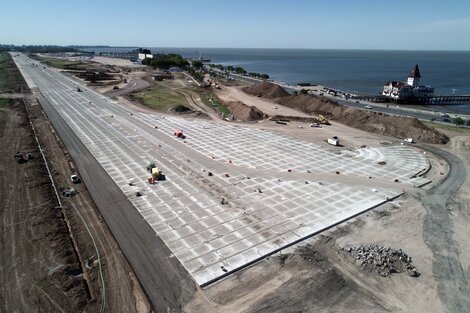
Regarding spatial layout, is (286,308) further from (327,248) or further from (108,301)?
(108,301)

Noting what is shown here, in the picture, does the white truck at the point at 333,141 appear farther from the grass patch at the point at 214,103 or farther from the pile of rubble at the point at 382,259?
the pile of rubble at the point at 382,259

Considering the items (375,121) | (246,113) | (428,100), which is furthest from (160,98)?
(428,100)

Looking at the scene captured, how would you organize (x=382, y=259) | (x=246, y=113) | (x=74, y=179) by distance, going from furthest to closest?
1. (x=246, y=113)
2. (x=74, y=179)
3. (x=382, y=259)

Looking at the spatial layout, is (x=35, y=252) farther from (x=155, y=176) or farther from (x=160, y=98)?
(x=160, y=98)

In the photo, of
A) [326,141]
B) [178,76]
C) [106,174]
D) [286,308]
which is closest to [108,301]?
[286,308]

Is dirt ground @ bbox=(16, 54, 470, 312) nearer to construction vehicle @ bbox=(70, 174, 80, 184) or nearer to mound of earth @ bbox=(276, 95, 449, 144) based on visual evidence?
construction vehicle @ bbox=(70, 174, 80, 184)

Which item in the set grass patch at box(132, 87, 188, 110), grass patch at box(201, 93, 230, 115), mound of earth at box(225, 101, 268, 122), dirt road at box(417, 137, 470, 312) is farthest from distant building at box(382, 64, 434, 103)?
grass patch at box(132, 87, 188, 110)
